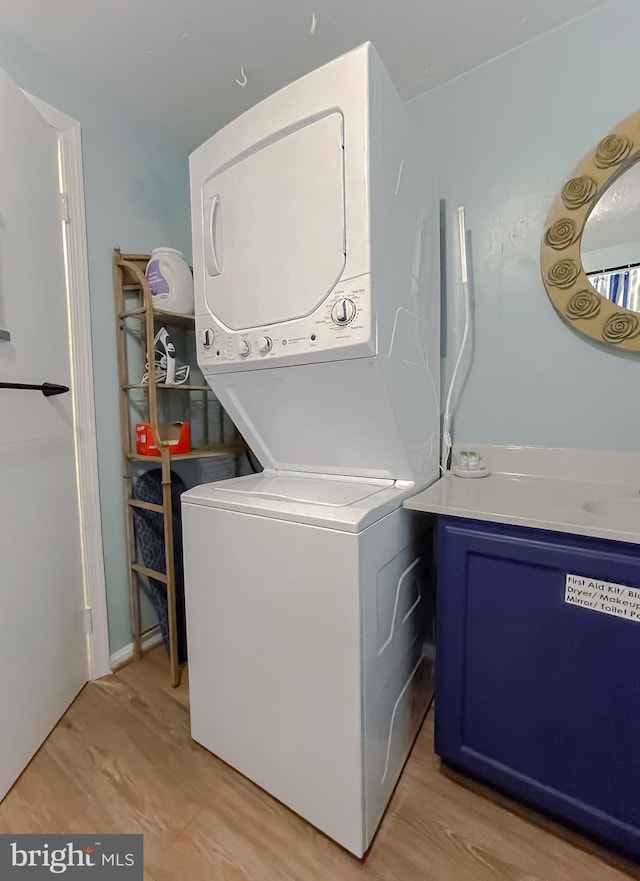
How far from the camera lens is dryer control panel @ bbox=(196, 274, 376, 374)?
1.00 m

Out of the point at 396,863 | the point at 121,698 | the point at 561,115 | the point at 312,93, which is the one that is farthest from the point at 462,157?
the point at 121,698

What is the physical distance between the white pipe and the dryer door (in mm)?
764

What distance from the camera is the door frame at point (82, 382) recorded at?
1.60 metres

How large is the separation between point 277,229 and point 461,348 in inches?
35.4

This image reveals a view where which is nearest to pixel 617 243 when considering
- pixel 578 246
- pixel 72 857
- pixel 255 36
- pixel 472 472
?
pixel 578 246

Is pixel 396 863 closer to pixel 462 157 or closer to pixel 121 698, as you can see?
pixel 121 698

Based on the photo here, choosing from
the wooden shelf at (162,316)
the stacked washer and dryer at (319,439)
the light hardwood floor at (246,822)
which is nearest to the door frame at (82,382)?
the wooden shelf at (162,316)

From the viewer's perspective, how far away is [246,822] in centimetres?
113

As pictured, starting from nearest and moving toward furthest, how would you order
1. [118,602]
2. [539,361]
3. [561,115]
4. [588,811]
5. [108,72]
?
[588,811] < [561,115] < [539,361] < [108,72] < [118,602]

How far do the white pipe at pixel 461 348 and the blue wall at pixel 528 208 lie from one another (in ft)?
0.13

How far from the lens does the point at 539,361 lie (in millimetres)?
1485

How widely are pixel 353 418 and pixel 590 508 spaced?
2.62ft

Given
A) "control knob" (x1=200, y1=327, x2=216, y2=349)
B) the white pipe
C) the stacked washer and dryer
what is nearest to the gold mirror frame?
the white pipe

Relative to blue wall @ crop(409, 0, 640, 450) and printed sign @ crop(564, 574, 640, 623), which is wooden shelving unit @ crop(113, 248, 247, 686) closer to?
blue wall @ crop(409, 0, 640, 450)
